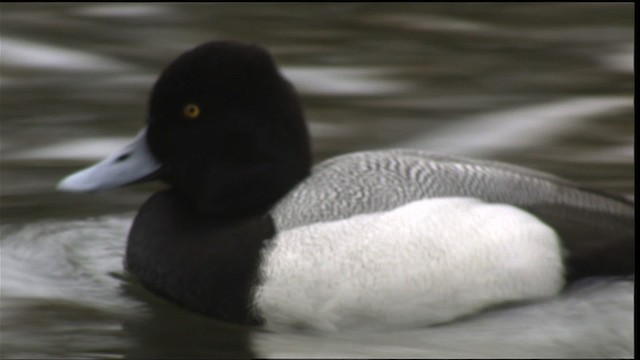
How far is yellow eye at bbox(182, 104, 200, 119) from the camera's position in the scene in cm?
677

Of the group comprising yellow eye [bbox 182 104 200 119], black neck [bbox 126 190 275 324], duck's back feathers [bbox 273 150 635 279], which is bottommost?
black neck [bbox 126 190 275 324]

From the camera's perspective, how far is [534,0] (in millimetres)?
12438

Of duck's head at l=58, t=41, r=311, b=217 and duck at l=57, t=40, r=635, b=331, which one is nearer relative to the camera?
duck at l=57, t=40, r=635, b=331

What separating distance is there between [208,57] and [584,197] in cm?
137

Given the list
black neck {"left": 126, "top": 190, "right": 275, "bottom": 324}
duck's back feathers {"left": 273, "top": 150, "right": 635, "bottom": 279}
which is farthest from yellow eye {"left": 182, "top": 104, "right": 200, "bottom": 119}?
duck's back feathers {"left": 273, "top": 150, "right": 635, "bottom": 279}

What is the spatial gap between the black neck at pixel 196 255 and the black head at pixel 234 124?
4.0 inches

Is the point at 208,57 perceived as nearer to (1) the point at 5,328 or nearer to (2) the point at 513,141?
(1) the point at 5,328

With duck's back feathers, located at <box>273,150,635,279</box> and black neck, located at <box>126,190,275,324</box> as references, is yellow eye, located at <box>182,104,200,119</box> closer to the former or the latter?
black neck, located at <box>126,190,275,324</box>

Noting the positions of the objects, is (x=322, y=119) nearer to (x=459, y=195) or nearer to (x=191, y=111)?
(x=191, y=111)

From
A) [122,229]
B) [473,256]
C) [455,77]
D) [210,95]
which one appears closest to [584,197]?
[473,256]

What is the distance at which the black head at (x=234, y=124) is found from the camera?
6.69m

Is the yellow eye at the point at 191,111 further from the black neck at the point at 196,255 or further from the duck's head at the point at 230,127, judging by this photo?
the black neck at the point at 196,255

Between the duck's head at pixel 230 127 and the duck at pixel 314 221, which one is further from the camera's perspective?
the duck's head at pixel 230 127

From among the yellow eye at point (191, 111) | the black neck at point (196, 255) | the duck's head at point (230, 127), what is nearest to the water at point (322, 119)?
the black neck at point (196, 255)
